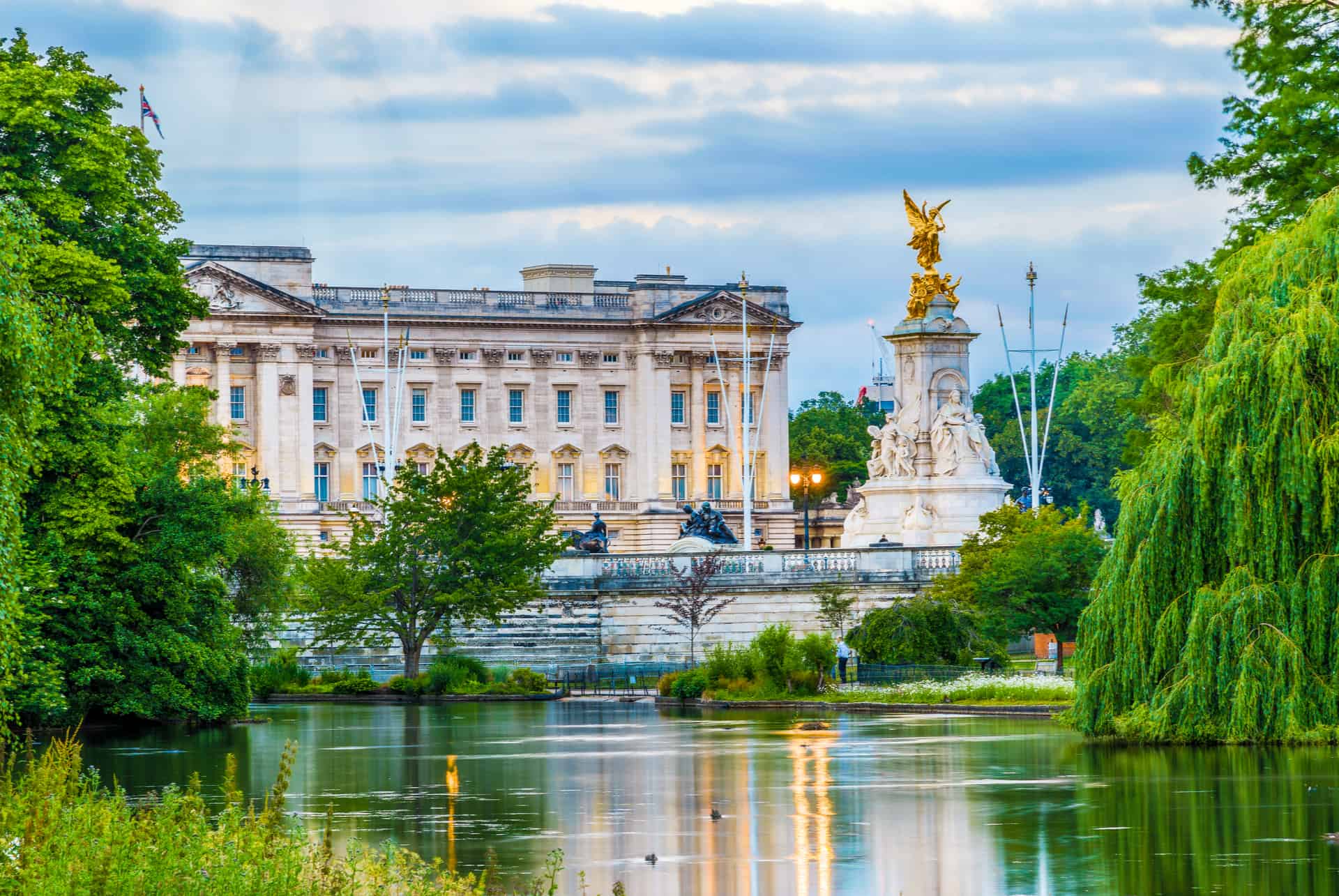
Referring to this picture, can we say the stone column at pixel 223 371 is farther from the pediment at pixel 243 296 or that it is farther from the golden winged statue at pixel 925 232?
the golden winged statue at pixel 925 232

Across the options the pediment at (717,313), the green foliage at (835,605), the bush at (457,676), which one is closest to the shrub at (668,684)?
the bush at (457,676)

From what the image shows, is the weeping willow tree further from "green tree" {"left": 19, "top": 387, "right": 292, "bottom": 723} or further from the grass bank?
"green tree" {"left": 19, "top": 387, "right": 292, "bottom": 723}

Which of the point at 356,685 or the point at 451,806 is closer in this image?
the point at 451,806

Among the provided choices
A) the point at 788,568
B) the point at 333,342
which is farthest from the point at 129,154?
the point at 333,342

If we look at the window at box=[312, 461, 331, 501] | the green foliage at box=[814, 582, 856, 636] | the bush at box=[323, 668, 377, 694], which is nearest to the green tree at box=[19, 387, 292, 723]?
the bush at box=[323, 668, 377, 694]

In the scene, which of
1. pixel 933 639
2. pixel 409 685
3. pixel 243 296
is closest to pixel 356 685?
pixel 409 685

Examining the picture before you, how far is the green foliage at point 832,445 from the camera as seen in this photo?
13212cm

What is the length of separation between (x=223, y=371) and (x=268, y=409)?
287 centimetres

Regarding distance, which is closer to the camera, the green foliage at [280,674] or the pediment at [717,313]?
the green foliage at [280,674]

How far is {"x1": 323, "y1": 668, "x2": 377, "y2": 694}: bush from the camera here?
2313 inches

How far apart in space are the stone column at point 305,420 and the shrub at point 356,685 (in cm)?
5636

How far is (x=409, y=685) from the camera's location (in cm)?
5862

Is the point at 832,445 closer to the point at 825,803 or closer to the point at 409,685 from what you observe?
the point at 409,685

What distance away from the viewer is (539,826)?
75.5ft
